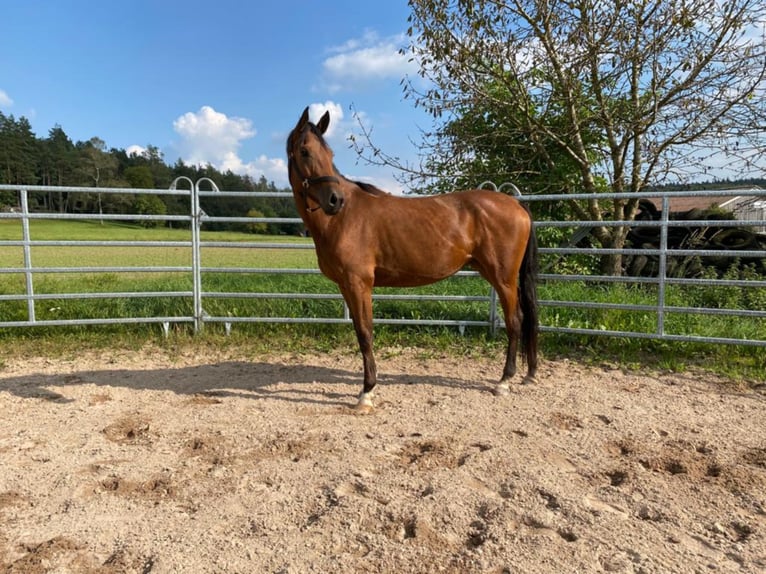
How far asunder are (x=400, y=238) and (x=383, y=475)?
1.86 metres

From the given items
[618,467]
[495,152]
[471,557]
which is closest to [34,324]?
[471,557]

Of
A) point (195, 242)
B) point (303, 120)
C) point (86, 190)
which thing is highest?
point (303, 120)

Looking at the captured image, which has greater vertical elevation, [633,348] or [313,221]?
[313,221]

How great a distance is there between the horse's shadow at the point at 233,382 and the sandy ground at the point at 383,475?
3 cm

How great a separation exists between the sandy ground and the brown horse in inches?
25.0

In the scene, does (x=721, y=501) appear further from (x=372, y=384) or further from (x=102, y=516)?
(x=102, y=516)

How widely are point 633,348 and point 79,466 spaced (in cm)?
476

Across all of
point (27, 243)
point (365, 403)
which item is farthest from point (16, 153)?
point (365, 403)

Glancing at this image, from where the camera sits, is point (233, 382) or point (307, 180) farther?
point (233, 382)

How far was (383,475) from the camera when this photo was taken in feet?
8.19

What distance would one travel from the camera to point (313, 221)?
359 centimetres

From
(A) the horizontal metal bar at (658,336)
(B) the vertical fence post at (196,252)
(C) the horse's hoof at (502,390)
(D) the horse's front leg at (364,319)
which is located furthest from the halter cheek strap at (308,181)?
(A) the horizontal metal bar at (658,336)

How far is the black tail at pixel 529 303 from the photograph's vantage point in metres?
4.10

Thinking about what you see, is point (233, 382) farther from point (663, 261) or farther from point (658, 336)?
point (663, 261)
